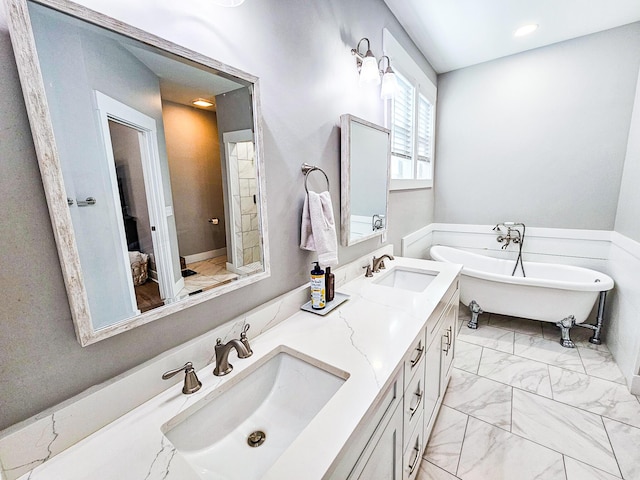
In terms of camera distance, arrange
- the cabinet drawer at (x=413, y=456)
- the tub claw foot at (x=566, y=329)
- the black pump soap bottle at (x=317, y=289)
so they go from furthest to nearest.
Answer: the tub claw foot at (x=566, y=329) → the black pump soap bottle at (x=317, y=289) → the cabinet drawer at (x=413, y=456)

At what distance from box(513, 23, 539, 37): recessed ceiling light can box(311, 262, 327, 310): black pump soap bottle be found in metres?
2.67

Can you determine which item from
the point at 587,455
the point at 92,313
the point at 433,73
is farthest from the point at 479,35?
the point at 92,313

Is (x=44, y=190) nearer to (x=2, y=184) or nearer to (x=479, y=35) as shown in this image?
(x=2, y=184)

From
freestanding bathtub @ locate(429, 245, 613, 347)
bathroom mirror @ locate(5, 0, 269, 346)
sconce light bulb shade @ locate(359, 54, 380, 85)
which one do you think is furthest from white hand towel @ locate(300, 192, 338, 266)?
freestanding bathtub @ locate(429, 245, 613, 347)

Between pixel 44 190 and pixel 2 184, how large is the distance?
0.06 m

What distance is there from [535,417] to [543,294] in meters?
1.09

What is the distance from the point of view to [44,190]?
59 centimetres

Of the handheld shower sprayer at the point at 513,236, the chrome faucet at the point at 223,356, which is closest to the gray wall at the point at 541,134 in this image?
the handheld shower sprayer at the point at 513,236

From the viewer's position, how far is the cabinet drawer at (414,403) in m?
1.07

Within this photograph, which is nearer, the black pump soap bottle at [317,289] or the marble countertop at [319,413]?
the marble countertop at [319,413]

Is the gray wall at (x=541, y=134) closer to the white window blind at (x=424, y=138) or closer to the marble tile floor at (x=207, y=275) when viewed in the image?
the white window blind at (x=424, y=138)

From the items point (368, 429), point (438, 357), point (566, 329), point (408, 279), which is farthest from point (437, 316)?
point (566, 329)

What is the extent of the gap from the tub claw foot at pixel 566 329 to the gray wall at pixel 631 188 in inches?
30.0

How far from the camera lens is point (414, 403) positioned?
1.19 meters
